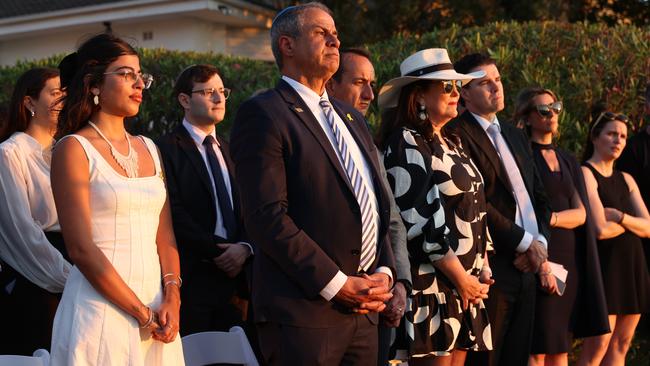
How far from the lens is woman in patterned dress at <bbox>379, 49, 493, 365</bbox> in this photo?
5.10m

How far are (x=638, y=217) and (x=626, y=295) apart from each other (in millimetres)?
655

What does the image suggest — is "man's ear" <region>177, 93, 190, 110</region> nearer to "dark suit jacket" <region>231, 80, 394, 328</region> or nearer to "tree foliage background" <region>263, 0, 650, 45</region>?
"dark suit jacket" <region>231, 80, 394, 328</region>

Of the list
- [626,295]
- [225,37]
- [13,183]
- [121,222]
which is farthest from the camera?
[225,37]

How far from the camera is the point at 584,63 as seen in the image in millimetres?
8766

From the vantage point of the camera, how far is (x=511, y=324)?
586cm

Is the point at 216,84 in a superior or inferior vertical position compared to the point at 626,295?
superior

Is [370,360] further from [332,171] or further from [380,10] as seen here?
[380,10]

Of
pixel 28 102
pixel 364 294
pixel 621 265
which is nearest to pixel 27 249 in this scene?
pixel 28 102

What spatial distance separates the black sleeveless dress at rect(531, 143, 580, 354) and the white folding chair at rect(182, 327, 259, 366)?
261 centimetres

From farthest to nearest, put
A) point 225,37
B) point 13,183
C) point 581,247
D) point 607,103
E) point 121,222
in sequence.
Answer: point 225,37 → point 607,103 → point 581,247 → point 13,183 → point 121,222

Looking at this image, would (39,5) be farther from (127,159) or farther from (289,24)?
(127,159)

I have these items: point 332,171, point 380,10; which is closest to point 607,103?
point 332,171

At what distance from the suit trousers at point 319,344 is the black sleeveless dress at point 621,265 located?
11.8ft

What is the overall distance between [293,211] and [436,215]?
4.07ft
